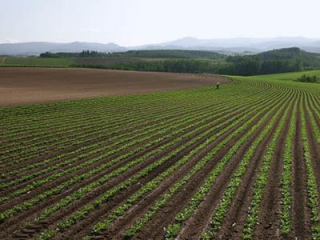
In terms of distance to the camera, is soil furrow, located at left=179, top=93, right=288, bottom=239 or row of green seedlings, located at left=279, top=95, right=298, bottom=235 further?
row of green seedlings, located at left=279, top=95, right=298, bottom=235

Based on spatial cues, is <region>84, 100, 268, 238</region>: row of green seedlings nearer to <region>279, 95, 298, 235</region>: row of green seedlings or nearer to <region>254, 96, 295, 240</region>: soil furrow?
<region>254, 96, 295, 240</region>: soil furrow

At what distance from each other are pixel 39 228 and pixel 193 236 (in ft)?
15.3

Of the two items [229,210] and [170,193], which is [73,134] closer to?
[170,193]

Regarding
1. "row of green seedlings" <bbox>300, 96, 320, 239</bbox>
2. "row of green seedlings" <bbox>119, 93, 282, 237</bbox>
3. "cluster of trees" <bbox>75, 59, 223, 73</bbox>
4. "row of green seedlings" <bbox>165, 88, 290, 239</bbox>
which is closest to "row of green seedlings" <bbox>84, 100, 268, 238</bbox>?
"row of green seedlings" <bbox>119, 93, 282, 237</bbox>

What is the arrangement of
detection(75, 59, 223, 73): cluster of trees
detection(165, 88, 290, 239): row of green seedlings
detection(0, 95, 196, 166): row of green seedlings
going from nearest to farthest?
1. detection(165, 88, 290, 239): row of green seedlings
2. detection(0, 95, 196, 166): row of green seedlings
3. detection(75, 59, 223, 73): cluster of trees

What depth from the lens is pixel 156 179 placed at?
14.8 meters

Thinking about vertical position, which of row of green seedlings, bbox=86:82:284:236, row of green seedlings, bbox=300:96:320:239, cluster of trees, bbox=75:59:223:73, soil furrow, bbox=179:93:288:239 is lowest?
row of green seedlings, bbox=86:82:284:236

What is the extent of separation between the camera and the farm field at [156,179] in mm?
10633

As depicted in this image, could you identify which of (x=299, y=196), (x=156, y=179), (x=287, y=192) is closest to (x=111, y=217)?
(x=156, y=179)

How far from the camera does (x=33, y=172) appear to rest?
15250 millimetres

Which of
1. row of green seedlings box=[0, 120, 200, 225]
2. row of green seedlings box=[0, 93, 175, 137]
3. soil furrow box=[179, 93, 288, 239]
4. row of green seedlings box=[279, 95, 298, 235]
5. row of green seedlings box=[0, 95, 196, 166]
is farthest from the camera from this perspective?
row of green seedlings box=[0, 93, 175, 137]

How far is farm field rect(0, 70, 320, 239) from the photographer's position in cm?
1063

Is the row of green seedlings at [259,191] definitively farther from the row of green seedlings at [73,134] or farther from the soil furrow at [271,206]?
the row of green seedlings at [73,134]

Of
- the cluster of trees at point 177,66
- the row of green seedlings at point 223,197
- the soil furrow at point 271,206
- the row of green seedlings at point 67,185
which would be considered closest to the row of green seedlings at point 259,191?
the soil furrow at point 271,206
